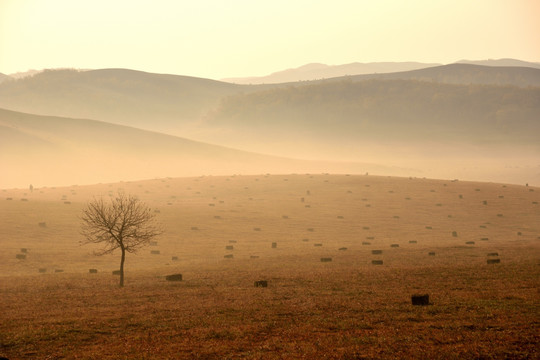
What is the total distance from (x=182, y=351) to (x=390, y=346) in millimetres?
7033

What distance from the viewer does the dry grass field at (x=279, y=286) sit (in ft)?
72.4

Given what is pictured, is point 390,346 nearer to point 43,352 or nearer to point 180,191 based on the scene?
point 43,352

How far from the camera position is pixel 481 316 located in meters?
24.7

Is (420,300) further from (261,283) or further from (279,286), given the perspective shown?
(261,283)

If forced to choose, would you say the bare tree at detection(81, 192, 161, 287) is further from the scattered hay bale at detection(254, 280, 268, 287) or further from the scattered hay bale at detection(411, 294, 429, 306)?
the scattered hay bale at detection(411, 294, 429, 306)

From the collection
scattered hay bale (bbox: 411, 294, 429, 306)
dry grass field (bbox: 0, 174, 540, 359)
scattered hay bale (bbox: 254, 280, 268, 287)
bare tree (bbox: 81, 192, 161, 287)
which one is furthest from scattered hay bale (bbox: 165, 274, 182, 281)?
scattered hay bale (bbox: 411, 294, 429, 306)

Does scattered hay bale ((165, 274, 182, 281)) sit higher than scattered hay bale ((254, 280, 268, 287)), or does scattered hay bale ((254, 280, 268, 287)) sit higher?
scattered hay bale ((254, 280, 268, 287))

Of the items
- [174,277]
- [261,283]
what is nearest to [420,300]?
[261,283]

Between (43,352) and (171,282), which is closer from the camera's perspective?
(43,352)

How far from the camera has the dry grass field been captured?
869 inches

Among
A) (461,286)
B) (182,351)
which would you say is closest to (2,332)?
(182,351)

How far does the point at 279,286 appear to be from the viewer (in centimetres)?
3581

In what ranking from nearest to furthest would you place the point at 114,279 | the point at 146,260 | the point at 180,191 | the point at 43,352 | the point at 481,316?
the point at 43,352 → the point at 481,316 → the point at 114,279 → the point at 146,260 → the point at 180,191

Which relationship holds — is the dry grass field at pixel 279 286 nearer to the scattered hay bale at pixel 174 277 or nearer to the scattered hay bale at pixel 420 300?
the scattered hay bale at pixel 420 300
